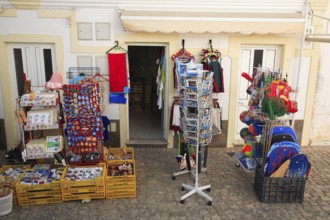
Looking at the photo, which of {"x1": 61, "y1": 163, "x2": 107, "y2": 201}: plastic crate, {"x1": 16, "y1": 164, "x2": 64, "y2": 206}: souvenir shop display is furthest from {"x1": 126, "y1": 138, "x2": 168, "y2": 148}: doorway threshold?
{"x1": 16, "y1": 164, "x2": 64, "y2": 206}: souvenir shop display

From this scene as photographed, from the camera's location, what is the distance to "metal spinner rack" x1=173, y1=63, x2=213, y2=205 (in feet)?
15.4

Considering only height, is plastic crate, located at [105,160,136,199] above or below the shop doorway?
below

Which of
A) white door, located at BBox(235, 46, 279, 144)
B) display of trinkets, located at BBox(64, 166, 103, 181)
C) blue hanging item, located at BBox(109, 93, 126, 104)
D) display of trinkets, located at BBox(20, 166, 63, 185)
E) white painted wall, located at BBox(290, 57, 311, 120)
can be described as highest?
white door, located at BBox(235, 46, 279, 144)

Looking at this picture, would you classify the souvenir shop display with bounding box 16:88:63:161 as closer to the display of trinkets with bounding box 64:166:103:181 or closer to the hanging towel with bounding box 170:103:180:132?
the display of trinkets with bounding box 64:166:103:181

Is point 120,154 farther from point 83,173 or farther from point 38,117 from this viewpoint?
point 38,117

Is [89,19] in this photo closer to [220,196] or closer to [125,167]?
[125,167]

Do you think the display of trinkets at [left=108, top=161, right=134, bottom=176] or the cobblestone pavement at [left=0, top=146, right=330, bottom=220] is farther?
the display of trinkets at [left=108, top=161, right=134, bottom=176]

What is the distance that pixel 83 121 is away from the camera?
17.7ft

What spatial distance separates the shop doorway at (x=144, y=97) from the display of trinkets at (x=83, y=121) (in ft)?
6.68

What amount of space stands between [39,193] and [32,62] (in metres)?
3.14

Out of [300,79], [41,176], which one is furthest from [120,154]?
[300,79]

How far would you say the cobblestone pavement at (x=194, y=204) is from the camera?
4598mm

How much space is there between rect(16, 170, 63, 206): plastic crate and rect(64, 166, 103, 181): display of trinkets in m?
0.24

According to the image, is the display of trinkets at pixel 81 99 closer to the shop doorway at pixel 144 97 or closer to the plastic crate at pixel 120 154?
the plastic crate at pixel 120 154
